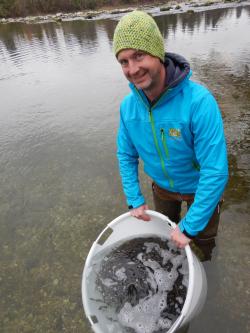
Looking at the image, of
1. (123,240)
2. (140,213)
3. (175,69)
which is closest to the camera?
(175,69)

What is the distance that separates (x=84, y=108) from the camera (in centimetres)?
832

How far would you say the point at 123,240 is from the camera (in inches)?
112

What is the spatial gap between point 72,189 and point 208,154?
3.47 m

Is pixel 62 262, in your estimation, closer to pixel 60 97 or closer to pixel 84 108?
pixel 84 108

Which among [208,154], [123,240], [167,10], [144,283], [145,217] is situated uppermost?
[208,154]

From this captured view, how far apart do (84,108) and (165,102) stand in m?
6.61

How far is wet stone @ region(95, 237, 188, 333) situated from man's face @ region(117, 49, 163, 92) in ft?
5.13

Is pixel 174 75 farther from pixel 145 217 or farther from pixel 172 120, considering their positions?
pixel 145 217

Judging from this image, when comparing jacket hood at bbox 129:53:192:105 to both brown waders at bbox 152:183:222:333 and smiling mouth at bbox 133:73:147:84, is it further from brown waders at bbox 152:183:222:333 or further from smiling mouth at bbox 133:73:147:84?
brown waders at bbox 152:183:222:333

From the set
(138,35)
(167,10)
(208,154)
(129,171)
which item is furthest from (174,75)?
(167,10)

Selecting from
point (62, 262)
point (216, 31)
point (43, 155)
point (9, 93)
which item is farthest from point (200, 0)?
point (62, 262)

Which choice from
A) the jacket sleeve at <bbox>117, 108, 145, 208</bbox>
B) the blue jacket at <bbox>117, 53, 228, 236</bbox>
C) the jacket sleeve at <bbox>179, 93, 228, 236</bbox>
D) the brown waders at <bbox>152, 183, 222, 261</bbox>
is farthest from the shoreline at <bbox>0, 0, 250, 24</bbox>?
the jacket sleeve at <bbox>179, 93, 228, 236</bbox>

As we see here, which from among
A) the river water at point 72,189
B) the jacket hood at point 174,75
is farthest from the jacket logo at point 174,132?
the river water at point 72,189

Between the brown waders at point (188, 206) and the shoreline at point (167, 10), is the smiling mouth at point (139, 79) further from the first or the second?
the shoreline at point (167, 10)
